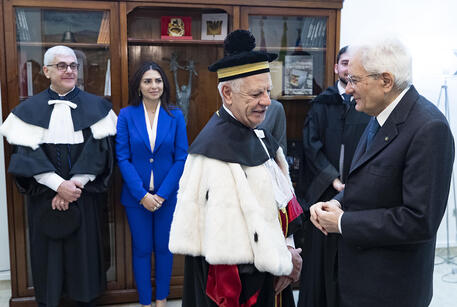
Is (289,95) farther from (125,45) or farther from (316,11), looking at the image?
(125,45)

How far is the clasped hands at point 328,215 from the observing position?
61.6 inches

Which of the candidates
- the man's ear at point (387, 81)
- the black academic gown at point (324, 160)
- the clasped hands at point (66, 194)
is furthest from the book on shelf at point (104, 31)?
the man's ear at point (387, 81)

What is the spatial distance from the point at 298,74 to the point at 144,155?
133cm

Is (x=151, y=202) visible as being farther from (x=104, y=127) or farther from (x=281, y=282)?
(x=281, y=282)

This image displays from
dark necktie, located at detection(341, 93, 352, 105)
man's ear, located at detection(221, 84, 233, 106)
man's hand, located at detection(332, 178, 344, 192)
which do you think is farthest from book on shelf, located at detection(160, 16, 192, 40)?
man's ear, located at detection(221, 84, 233, 106)

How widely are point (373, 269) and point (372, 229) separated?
0.55 ft

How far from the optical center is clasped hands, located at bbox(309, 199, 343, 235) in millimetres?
1565

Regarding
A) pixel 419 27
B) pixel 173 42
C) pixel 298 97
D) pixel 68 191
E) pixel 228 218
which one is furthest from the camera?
pixel 419 27

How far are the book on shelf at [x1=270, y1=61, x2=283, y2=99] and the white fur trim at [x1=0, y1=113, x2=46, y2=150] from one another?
164 centimetres

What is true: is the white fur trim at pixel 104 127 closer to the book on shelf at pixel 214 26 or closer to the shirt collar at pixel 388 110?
the book on shelf at pixel 214 26

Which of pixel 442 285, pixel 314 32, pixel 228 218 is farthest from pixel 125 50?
pixel 442 285

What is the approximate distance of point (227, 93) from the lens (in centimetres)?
157

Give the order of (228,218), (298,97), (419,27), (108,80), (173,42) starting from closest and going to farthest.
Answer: (228,218) → (108,80) → (173,42) → (298,97) → (419,27)

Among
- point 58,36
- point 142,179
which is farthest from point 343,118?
point 58,36
